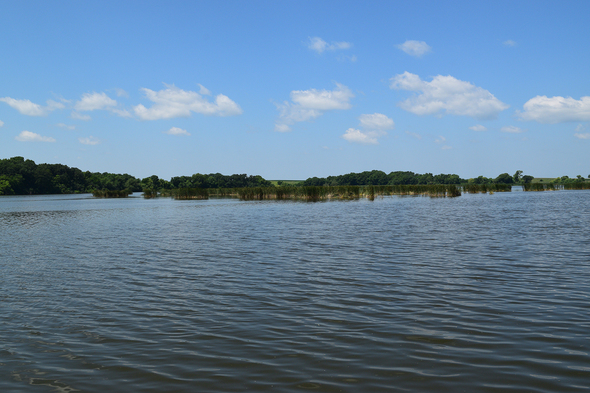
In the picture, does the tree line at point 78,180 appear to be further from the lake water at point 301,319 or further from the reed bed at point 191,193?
the lake water at point 301,319

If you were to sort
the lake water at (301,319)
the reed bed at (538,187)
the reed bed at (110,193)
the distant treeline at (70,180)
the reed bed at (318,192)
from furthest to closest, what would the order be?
1. the distant treeline at (70,180)
2. the reed bed at (538,187)
3. the reed bed at (110,193)
4. the reed bed at (318,192)
5. the lake water at (301,319)

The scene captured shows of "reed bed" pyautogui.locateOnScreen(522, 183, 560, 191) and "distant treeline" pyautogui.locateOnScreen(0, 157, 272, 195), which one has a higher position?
"distant treeline" pyautogui.locateOnScreen(0, 157, 272, 195)

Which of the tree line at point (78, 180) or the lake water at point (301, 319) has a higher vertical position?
the tree line at point (78, 180)

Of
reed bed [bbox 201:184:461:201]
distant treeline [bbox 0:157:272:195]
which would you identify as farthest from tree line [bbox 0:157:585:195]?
reed bed [bbox 201:184:461:201]

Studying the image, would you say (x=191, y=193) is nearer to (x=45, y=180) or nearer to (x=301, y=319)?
(x=301, y=319)

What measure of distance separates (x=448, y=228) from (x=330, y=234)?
7425 mm

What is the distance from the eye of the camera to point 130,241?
2156 cm

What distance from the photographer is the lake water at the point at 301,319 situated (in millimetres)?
5914

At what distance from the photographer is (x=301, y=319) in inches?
334

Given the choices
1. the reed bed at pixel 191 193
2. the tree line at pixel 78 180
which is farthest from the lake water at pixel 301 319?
the tree line at pixel 78 180

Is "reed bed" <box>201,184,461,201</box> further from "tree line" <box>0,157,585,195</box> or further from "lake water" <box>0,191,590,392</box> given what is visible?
"tree line" <box>0,157,585,195</box>

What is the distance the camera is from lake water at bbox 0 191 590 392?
19.4 ft

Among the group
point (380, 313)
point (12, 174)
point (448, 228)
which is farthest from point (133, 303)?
point (12, 174)

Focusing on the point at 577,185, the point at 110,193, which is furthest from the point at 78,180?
the point at 577,185
